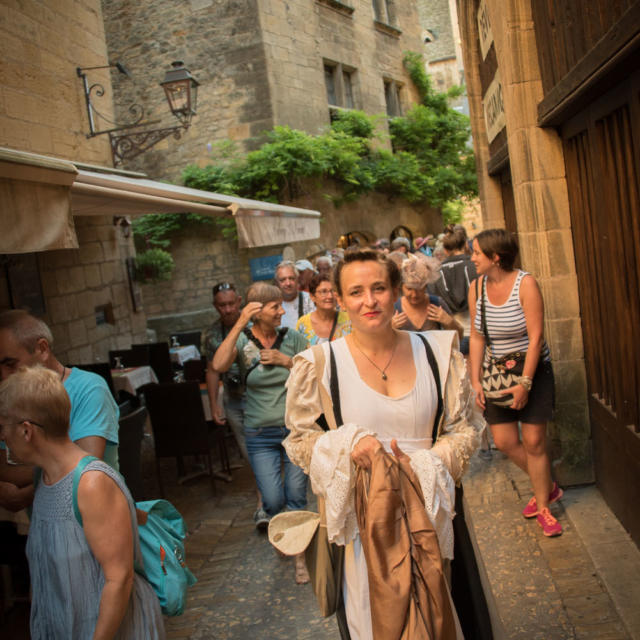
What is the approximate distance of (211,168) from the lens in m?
14.1

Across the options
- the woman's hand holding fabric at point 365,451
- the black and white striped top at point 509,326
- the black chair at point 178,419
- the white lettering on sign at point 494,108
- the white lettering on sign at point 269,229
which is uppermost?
the white lettering on sign at point 494,108

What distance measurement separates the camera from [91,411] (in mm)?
2604

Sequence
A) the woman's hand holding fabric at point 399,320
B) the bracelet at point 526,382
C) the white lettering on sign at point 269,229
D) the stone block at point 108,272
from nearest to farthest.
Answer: the bracelet at point 526,382 → the woman's hand holding fabric at point 399,320 → the white lettering on sign at point 269,229 → the stone block at point 108,272

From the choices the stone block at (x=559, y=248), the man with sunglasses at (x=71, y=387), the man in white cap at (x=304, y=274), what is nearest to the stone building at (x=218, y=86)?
the man in white cap at (x=304, y=274)

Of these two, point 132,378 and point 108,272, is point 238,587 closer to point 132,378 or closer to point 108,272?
point 132,378

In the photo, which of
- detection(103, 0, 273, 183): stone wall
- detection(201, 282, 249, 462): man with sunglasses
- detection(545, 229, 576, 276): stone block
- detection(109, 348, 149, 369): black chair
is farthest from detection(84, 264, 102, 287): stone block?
detection(545, 229, 576, 276): stone block

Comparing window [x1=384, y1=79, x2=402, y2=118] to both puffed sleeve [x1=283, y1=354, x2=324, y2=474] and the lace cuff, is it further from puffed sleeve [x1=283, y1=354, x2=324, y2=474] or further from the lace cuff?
the lace cuff

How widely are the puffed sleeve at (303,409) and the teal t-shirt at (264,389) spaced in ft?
6.30

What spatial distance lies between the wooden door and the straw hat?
196 centimetres

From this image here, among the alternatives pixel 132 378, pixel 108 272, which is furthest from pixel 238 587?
pixel 108 272

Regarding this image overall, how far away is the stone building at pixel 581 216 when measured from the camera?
334 cm

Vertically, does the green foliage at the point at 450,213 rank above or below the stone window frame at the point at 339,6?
below

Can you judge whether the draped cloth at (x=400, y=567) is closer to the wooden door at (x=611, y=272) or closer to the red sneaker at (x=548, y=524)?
the wooden door at (x=611, y=272)

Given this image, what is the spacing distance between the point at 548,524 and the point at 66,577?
2896mm
